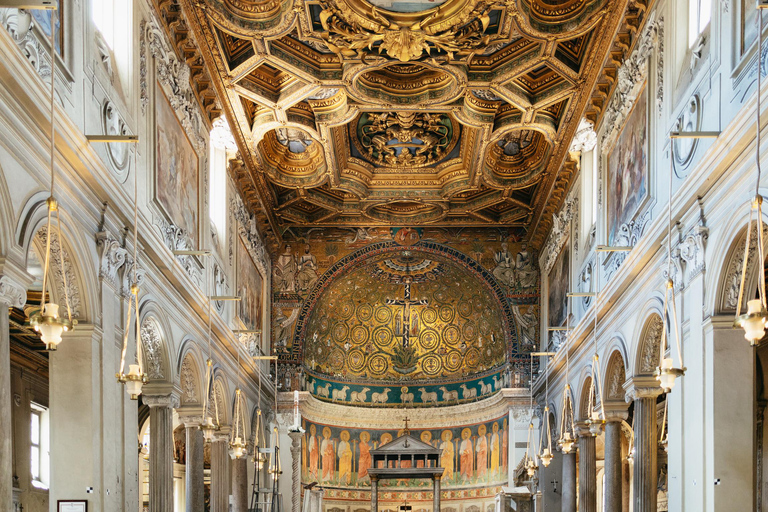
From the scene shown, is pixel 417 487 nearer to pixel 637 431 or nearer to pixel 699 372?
pixel 637 431

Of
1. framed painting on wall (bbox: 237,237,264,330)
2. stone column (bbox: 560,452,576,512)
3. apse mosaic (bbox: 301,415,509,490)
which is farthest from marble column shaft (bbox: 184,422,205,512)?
apse mosaic (bbox: 301,415,509,490)

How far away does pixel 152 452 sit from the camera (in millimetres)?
16406

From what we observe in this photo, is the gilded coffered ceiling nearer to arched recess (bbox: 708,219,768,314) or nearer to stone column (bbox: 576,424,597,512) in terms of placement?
arched recess (bbox: 708,219,768,314)

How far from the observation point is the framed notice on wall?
11.5 metres

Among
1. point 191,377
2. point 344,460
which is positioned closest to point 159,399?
point 191,377

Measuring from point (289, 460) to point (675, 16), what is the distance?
20069 millimetres

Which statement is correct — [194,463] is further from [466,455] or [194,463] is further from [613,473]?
[466,455]

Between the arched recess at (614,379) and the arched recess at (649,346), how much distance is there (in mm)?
2506

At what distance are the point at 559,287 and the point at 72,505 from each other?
1711 cm

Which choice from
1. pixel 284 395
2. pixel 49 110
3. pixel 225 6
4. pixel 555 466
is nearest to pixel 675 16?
pixel 225 6

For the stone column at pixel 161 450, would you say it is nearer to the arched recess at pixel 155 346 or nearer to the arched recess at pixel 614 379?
A: the arched recess at pixel 155 346

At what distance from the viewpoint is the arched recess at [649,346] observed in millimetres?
15621

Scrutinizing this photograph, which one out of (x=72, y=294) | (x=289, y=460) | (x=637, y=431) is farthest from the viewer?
(x=289, y=460)

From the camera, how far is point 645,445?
15.8 meters
